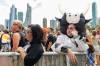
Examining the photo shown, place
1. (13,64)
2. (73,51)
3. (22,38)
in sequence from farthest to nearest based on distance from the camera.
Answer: (22,38), (73,51), (13,64)

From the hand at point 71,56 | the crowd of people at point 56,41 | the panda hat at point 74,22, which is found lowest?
the hand at point 71,56

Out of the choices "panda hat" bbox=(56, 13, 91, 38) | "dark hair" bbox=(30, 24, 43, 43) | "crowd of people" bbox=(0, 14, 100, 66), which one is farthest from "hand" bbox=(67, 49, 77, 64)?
"dark hair" bbox=(30, 24, 43, 43)

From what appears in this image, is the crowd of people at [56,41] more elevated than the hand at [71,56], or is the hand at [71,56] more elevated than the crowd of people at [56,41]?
the crowd of people at [56,41]

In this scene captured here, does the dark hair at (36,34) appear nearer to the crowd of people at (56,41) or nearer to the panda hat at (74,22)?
the crowd of people at (56,41)

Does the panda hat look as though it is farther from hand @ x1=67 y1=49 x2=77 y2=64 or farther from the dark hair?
the dark hair

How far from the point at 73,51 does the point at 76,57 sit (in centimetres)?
19

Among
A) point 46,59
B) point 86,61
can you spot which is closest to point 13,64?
point 46,59

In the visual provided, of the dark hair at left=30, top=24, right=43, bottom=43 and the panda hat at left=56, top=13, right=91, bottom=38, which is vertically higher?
the panda hat at left=56, top=13, right=91, bottom=38

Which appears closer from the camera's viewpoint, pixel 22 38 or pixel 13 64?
pixel 13 64

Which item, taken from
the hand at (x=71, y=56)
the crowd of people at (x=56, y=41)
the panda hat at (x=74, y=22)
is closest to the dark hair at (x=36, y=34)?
the crowd of people at (x=56, y=41)

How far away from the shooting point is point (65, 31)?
7789 millimetres

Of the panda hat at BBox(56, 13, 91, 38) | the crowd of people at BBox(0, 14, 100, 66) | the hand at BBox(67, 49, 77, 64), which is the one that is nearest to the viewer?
the crowd of people at BBox(0, 14, 100, 66)

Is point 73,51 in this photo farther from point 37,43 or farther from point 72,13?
point 37,43

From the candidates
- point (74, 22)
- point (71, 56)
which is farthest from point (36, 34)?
point (74, 22)
